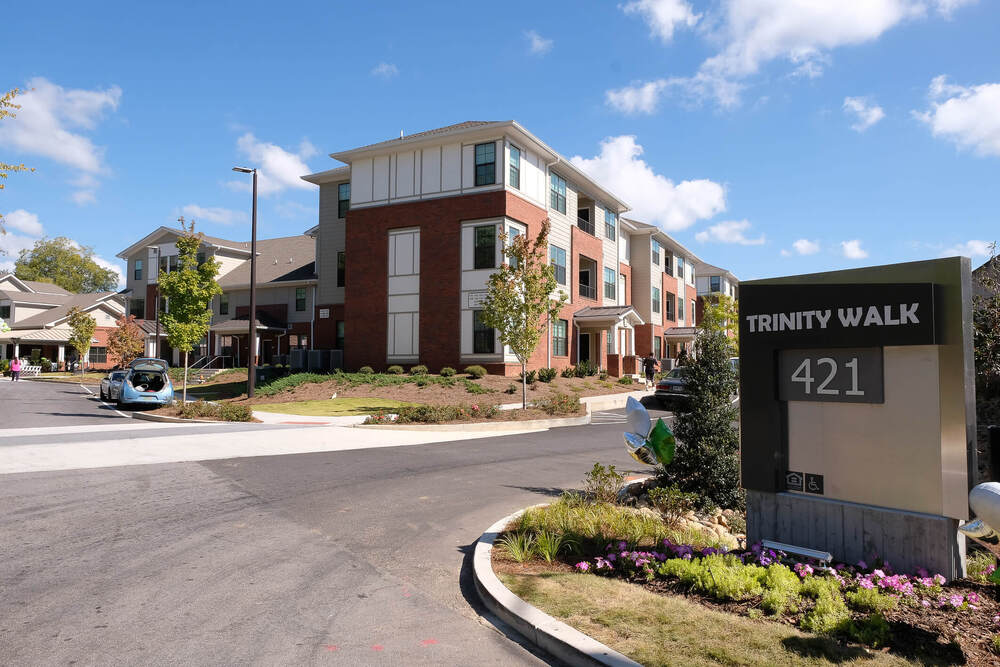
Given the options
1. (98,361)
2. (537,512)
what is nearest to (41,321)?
(98,361)

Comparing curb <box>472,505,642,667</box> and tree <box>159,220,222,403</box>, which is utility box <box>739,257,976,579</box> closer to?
curb <box>472,505,642,667</box>

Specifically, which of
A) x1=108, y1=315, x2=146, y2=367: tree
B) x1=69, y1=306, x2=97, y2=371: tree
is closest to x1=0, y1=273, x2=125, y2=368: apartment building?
x1=69, y1=306, x2=97, y2=371: tree

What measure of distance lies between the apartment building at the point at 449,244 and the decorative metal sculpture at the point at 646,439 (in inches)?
881

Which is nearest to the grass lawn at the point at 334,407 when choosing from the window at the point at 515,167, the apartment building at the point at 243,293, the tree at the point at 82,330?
the window at the point at 515,167

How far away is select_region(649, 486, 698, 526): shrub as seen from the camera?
6.96 metres

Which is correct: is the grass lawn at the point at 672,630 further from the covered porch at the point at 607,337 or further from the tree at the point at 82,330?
the tree at the point at 82,330

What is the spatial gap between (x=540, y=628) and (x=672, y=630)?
2.84 ft

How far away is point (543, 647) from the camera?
4332 mm

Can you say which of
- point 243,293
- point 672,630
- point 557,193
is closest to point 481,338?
point 557,193

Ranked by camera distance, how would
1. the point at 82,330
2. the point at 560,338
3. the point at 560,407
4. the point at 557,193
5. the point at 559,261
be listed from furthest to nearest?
1. the point at 82,330
2. the point at 557,193
3. the point at 559,261
4. the point at 560,338
5. the point at 560,407

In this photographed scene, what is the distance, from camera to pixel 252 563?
20.0 ft

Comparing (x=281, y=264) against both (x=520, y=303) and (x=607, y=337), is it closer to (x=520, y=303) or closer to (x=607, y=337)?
(x=607, y=337)

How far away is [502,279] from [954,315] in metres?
18.7

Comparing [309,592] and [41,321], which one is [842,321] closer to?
[309,592]
